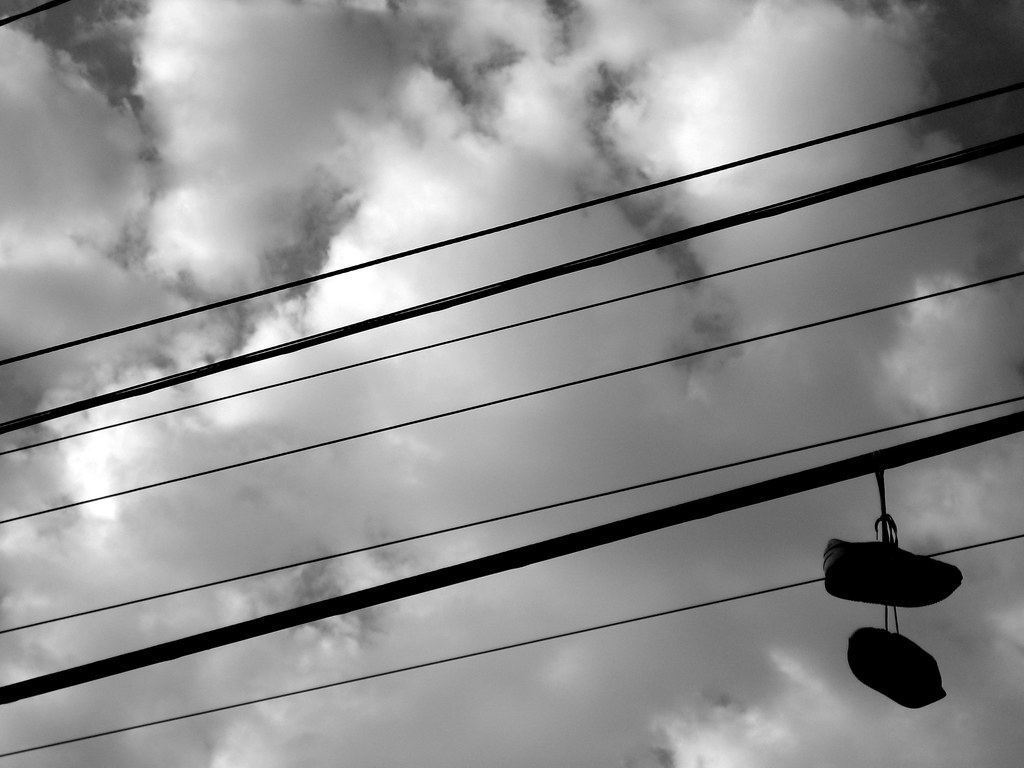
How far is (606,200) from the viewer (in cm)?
495

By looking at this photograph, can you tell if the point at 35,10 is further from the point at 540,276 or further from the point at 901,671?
the point at 901,671

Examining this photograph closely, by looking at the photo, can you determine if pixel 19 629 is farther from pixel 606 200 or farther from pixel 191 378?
pixel 606 200

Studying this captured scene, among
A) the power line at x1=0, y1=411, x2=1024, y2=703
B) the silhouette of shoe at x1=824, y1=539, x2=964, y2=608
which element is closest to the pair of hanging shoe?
the silhouette of shoe at x1=824, y1=539, x2=964, y2=608

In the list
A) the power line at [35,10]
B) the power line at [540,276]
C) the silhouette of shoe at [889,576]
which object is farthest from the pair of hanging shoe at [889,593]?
the power line at [35,10]

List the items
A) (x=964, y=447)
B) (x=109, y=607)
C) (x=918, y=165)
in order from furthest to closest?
(x=109, y=607)
(x=918, y=165)
(x=964, y=447)

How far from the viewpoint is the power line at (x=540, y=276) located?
437cm

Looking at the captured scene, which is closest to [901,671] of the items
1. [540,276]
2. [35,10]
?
[540,276]

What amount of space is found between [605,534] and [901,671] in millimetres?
1621

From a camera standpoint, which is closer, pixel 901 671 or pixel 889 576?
pixel 889 576

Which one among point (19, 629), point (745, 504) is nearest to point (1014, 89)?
point (745, 504)

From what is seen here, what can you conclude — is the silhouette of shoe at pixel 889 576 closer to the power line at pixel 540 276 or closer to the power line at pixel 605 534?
the power line at pixel 605 534

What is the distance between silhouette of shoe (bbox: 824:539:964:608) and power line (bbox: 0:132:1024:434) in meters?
1.70

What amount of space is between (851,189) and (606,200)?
128 centimetres

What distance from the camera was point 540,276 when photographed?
4.65m
